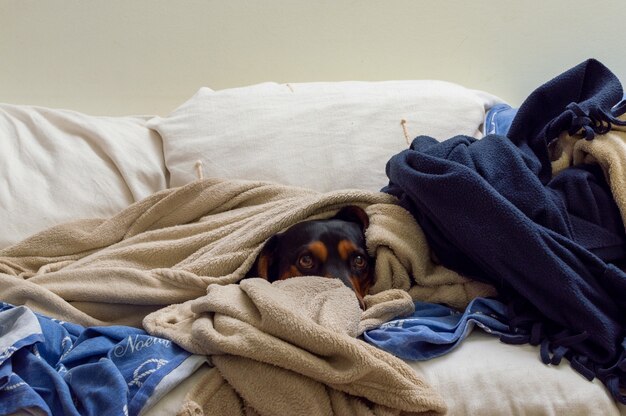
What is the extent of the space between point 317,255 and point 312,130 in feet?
1.49

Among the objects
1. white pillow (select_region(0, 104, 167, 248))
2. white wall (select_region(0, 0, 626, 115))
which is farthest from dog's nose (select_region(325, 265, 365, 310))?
white wall (select_region(0, 0, 626, 115))

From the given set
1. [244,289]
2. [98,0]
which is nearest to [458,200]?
[244,289]

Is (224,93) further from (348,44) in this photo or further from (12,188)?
(12,188)

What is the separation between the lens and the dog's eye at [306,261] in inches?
49.7

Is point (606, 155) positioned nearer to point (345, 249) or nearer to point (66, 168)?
point (345, 249)

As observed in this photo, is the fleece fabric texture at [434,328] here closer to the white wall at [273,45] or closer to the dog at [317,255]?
the dog at [317,255]

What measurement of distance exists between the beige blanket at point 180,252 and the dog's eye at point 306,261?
0.08m

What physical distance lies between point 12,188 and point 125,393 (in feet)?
2.72

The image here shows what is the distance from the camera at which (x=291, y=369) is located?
89 centimetres

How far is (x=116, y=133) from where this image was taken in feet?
5.31

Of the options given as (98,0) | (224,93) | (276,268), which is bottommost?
(276,268)

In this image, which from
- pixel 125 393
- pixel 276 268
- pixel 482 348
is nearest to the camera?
pixel 125 393

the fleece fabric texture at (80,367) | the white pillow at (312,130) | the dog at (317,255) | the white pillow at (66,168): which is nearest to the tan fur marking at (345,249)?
the dog at (317,255)

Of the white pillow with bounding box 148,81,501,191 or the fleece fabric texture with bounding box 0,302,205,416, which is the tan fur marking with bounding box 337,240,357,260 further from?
the fleece fabric texture with bounding box 0,302,205,416
